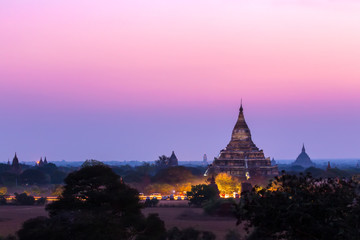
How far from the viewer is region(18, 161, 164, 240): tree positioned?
3100 centimetres

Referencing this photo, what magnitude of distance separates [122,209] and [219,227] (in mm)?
27361

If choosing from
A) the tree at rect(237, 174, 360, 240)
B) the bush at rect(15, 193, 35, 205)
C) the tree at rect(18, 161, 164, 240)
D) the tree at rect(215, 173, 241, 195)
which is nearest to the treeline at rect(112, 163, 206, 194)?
the tree at rect(215, 173, 241, 195)

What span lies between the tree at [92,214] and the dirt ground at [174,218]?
19063 millimetres

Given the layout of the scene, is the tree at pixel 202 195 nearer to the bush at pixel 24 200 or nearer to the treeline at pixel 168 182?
the treeline at pixel 168 182

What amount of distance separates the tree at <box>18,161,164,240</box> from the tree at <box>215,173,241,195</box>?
65.1 m

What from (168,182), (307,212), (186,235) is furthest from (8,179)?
(307,212)

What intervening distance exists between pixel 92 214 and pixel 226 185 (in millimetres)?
69092

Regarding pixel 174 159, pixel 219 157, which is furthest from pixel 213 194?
pixel 174 159

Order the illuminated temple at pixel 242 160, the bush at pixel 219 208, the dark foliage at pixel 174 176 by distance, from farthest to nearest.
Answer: the dark foliage at pixel 174 176
the illuminated temple at pixel 242 160
the bush at pixel 219 208

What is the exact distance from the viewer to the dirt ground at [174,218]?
5808 cm

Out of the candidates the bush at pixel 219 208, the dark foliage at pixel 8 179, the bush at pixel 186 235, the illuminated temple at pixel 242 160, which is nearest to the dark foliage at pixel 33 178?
the dark foliage at pixel 8 179

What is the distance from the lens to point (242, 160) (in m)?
115

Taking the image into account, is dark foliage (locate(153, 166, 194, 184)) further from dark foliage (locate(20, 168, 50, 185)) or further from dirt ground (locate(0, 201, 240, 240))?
dark foliage (locate(20, 168, 50, 185))

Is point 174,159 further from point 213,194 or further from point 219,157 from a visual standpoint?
point 213,194
